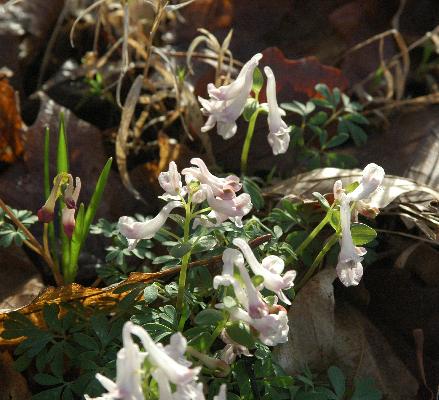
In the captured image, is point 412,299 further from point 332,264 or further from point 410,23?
point 410,23

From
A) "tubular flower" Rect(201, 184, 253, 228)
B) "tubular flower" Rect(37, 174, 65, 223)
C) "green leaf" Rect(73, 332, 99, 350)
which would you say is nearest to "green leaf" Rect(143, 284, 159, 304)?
"green leaf" Rect(73, 332, 99, 350)

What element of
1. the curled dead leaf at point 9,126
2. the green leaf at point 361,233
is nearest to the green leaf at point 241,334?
the green leaf at point 361,233

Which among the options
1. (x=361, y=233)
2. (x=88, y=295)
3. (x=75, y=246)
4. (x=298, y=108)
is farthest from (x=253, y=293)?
(x=298, y=108)

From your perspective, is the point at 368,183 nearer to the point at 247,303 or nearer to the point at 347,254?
the point at 347,254

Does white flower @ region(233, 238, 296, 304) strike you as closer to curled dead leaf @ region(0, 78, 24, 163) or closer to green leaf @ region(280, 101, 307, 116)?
green leaf @ region(280, 101, 307, 116)

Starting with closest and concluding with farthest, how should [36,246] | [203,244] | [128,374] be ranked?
1. [128,374]
2. [203,244]
3. [36,246]

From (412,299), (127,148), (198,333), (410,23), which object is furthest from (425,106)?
(198,333)

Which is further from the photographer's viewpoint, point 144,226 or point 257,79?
point 257,79
